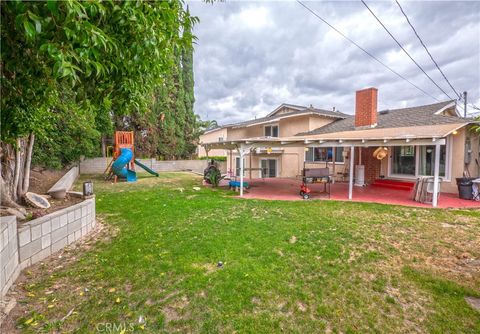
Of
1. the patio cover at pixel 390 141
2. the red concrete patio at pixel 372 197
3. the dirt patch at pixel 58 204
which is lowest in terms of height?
the red concrete patio at pixel 372 197


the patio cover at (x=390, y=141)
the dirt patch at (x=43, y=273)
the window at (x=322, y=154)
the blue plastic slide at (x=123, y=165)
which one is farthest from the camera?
the window at (x=322, y=154)

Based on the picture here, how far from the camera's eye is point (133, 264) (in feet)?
12.5

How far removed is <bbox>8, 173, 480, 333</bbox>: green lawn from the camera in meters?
2.65

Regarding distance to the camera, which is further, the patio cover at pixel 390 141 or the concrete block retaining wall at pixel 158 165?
the concrete block retaining wall at pixel 158 165

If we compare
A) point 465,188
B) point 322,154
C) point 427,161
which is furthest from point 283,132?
point 465,188

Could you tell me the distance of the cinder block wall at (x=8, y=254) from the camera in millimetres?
2887

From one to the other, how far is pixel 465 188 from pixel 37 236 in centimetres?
1260

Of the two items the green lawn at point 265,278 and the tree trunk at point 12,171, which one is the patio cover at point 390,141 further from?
the tree trunk at point 12,171

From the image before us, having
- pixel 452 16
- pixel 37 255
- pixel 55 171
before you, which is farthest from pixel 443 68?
pixel 55 171

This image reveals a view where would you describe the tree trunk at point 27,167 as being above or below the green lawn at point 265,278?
above

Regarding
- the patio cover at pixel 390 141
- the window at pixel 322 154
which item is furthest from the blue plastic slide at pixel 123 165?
the window at pixel 322 154

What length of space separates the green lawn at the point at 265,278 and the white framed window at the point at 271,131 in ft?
43.9

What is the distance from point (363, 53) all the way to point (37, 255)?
12452 millimetres

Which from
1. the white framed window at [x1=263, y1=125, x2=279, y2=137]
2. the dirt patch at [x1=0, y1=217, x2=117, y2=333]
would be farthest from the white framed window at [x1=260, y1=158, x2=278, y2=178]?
the dirt patch at [x1=0, y1=217, x2=117, y2=333]
